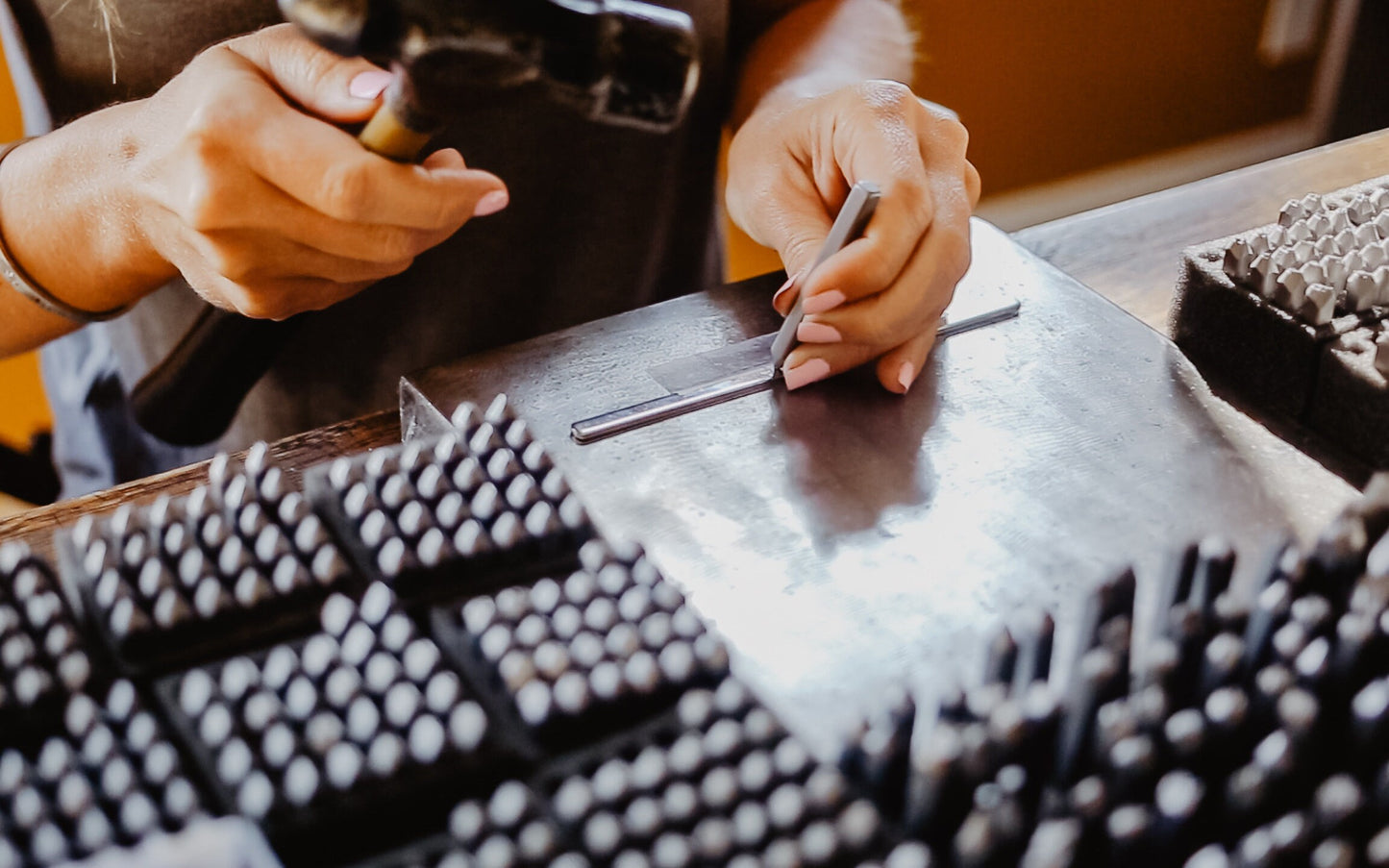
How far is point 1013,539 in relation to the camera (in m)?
0.77

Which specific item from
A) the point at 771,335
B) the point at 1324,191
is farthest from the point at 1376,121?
the point at 771,335

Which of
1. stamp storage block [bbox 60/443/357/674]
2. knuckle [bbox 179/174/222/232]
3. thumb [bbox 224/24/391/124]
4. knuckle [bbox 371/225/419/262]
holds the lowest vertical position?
stamp storage block [bbox 60/443/357/674]

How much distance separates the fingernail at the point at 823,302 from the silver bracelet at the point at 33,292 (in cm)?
59

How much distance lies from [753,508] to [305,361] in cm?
62

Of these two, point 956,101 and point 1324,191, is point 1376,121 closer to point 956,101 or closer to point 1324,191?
point 956,101

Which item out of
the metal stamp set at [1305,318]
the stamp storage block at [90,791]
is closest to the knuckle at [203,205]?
the stamp storage block at [90,791]

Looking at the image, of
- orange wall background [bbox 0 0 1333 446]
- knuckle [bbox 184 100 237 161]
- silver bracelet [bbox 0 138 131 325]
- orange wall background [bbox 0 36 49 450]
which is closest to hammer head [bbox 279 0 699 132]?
knuckle [bbox 184 100 237 161]

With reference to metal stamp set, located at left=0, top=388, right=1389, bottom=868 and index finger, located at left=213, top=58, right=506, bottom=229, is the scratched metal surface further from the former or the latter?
index finger, located at left=213, top=58, right=506, bottom=229

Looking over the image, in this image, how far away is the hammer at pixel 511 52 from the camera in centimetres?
62

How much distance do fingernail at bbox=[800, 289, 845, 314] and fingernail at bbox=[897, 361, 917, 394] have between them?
0.07 m

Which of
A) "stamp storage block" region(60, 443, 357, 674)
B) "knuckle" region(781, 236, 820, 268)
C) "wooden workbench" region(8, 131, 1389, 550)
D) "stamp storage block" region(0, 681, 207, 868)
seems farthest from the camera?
"wooden workbench" region(8, 131, 1389, 550)

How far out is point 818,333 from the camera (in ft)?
2.96

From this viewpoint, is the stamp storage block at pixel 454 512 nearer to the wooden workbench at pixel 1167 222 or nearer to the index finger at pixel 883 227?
the index finger at pixel 883 227

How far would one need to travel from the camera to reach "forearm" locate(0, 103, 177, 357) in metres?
0.88
